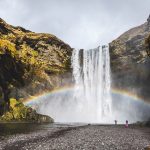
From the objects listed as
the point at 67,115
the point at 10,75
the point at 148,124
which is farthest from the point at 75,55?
the point at 148,124

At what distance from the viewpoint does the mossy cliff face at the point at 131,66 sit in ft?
Answer: 339

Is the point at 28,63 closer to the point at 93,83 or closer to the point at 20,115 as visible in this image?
the point at 20,115

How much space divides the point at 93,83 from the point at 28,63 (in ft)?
88.8

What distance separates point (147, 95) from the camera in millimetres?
103188

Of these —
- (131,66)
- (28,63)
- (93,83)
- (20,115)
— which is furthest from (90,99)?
(20,115)

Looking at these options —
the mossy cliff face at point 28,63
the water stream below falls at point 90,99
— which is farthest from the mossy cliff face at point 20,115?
the water stream below falls at point 90,99

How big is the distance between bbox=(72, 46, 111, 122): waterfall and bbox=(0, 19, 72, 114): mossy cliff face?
4725 mm

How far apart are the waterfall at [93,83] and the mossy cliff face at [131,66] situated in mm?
3066

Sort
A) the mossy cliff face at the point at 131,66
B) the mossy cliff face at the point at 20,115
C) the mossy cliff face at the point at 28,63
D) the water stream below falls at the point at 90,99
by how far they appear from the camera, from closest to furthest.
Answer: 1. the mossy cliff face at the point at 20,115
2. the mossy cliff face at the point at 28,63
3. the mossy cliff face at the point at 131,66
4. the water stream below falls at the point at 90,99

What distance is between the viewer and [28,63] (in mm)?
103625

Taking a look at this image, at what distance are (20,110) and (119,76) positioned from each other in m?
41.1

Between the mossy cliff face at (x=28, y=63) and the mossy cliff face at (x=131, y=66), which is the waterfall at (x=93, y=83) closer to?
the mossy cliff face at (x=131, y=66)

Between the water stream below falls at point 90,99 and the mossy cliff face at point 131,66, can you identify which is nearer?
the mossy cliff face at point 131,66

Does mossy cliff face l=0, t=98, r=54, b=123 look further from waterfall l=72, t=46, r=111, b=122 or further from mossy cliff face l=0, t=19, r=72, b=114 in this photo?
waterfall l=72, t=46, r=111, b=122
